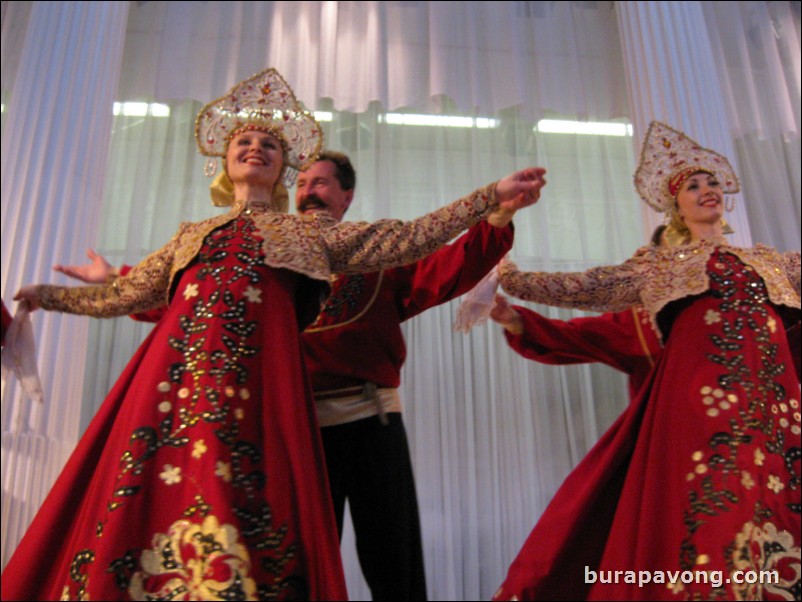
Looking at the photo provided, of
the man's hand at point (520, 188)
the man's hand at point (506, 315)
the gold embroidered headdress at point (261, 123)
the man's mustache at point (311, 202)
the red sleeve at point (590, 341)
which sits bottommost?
the red sleeve at point (590, 341)

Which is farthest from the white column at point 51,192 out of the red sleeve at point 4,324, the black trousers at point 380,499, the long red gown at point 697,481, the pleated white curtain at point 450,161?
the long red gown at point 697,481

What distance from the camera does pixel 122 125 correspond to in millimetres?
3133

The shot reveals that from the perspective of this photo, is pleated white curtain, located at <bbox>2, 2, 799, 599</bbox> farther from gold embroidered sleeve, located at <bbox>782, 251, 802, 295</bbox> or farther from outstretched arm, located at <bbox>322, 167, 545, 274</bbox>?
outstretched arm, located at <bbox>322, 167, 545, 274</bbox>

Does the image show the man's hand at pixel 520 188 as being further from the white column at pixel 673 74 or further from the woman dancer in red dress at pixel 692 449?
the white column at pixel 673 74

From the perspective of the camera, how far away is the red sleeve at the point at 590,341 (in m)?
2.37

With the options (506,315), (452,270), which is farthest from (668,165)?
(452,270)

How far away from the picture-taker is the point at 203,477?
52.1 inches

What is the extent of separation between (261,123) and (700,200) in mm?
1194

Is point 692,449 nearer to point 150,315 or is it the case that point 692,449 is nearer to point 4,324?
point 150,315

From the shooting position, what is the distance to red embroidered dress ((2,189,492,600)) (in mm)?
1259

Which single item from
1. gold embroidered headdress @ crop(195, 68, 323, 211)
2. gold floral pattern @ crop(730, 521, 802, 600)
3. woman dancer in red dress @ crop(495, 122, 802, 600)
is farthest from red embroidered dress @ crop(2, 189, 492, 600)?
gold floral pattern @ crop(730, 521, 802, 600)

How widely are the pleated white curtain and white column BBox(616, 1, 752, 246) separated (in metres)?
0.13

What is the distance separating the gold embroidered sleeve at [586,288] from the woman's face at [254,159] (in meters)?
0.69

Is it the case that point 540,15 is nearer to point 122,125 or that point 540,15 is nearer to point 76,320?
point 122,125
